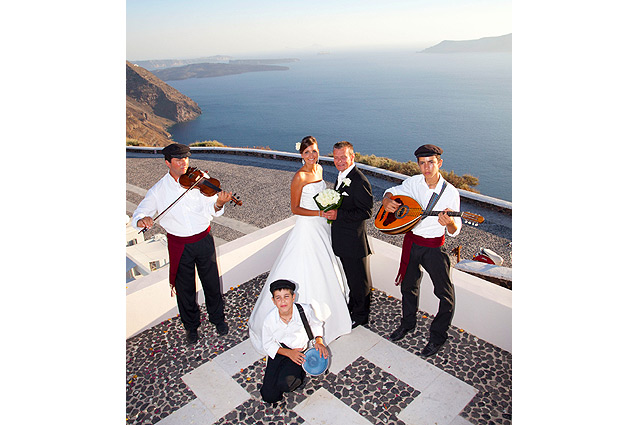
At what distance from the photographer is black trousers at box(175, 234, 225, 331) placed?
4828 millimetres

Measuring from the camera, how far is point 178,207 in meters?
4.59

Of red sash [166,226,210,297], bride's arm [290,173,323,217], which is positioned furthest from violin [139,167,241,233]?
bride's arm [290,173,323,217]

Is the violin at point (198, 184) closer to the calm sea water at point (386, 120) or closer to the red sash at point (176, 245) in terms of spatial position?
the red sash at point (176, 245)

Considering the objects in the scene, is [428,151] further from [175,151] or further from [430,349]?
[175,151]

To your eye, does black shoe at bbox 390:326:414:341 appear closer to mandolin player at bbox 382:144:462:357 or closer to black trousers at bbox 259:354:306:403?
mandolin player at bbox 382:144:462:357

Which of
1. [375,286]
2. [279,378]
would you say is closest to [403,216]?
[375,286]

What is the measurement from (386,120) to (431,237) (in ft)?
379

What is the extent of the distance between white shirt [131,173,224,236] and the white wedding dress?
106cm

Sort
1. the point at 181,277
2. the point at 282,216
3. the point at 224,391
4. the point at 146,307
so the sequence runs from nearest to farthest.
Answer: the point at 224,391
the point at 181,277
the point at 146,307
the point at 282,216
